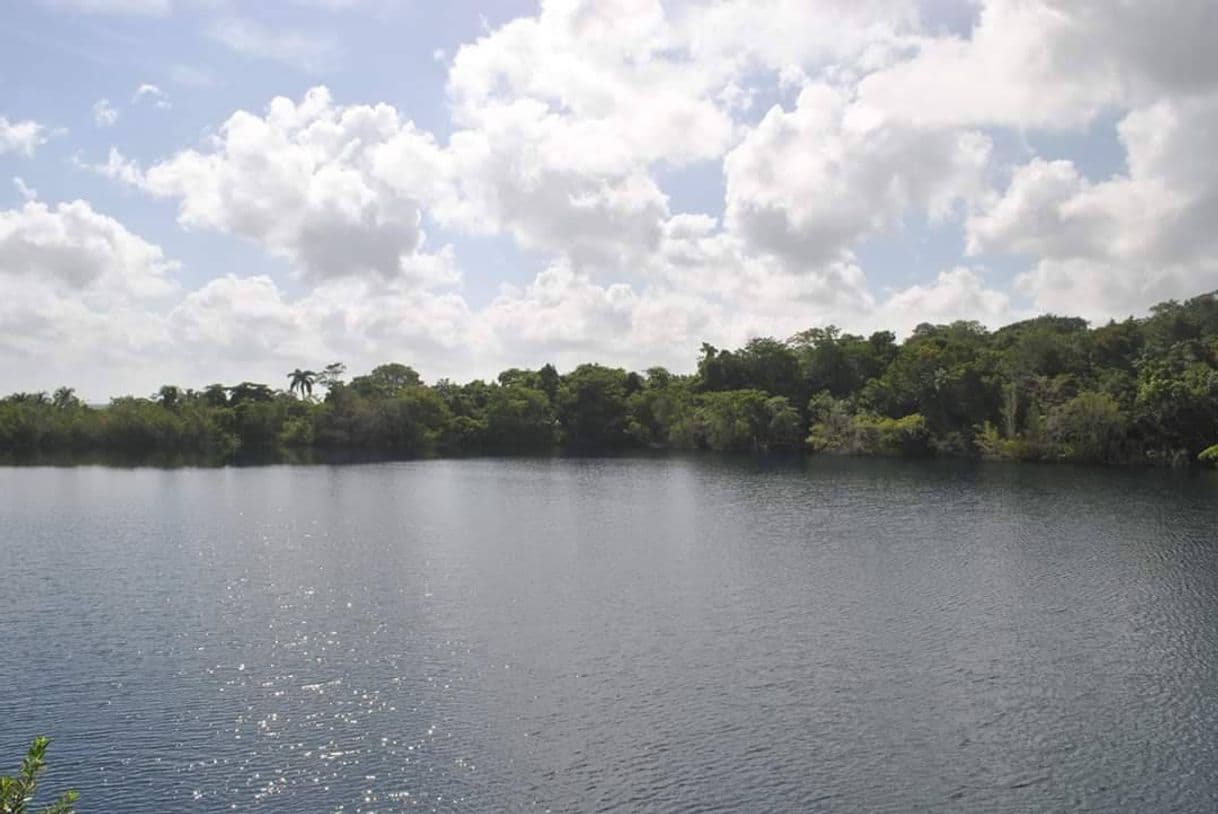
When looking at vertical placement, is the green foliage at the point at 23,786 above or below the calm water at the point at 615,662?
above

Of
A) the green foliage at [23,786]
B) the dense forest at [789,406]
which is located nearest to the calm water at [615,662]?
the green foliage at [23,786]

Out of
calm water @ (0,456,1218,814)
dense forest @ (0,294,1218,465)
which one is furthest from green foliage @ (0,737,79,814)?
dense forest @ (0,294,1218,465)

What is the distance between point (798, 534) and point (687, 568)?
37.7 ft

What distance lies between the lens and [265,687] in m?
Answer: 25.0

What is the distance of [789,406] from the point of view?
124375 mm

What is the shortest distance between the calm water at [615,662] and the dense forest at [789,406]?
3826cm

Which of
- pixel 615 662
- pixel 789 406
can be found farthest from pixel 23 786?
pixel 789 406

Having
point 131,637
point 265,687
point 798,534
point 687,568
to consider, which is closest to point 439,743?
point 265,687

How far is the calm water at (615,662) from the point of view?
19.9m

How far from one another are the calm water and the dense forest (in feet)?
126

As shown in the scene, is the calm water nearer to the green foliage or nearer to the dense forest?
the green foliage

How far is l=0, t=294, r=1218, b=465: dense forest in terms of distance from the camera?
9150cm

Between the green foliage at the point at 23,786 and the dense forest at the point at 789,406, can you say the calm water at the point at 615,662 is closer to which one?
the green foliage at the point at 23,786

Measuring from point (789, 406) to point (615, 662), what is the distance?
100 metres
